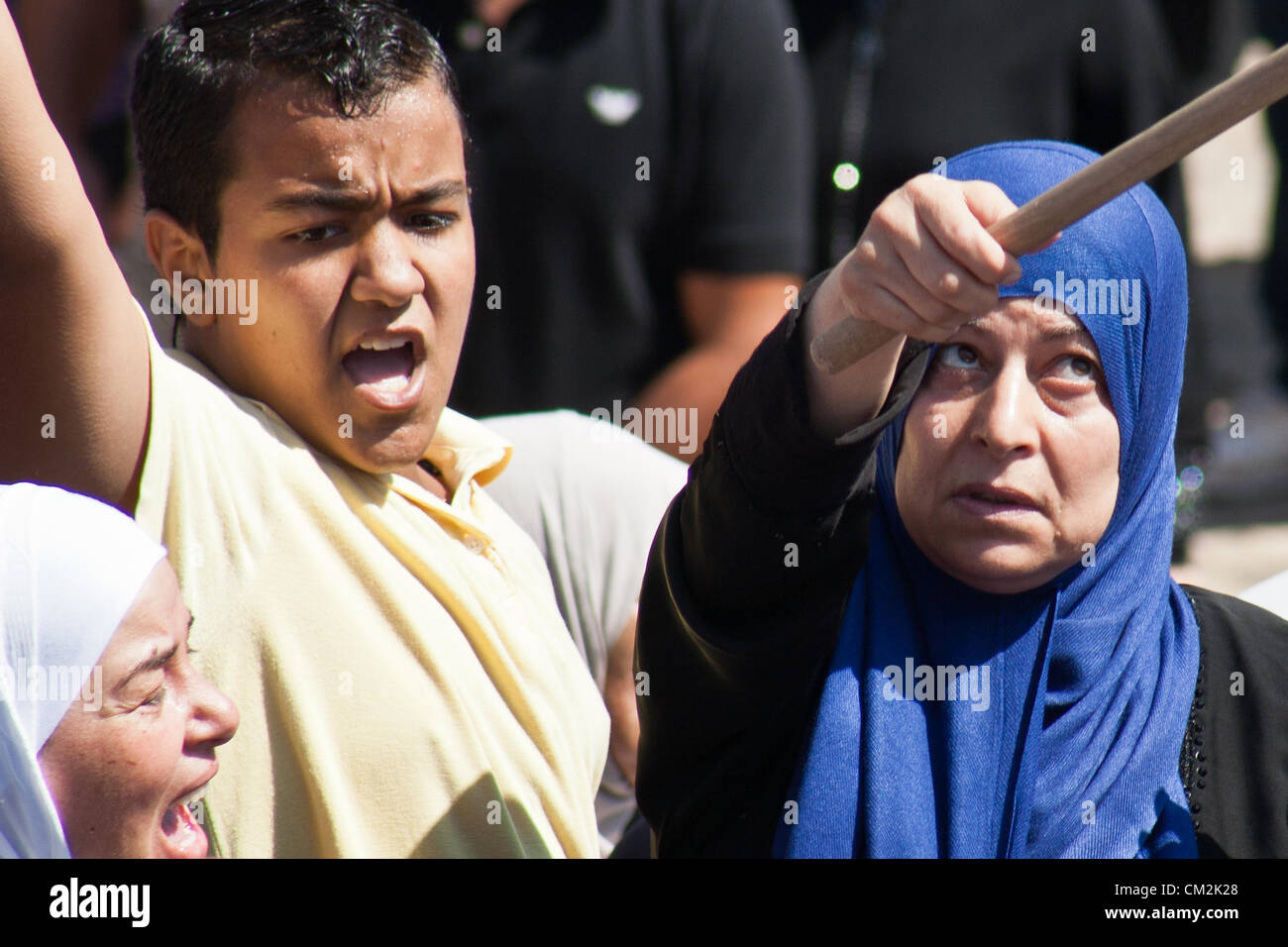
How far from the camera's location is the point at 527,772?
6.29 feet

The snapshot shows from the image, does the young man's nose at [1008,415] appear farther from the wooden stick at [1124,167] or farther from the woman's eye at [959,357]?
the wooden stick at [1124,167]

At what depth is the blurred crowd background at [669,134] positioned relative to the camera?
327 cm

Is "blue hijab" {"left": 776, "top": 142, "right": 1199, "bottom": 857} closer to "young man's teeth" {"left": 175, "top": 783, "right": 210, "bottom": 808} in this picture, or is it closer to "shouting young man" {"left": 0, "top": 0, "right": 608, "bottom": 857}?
"shouting young man" {"left": 0, "top": 0, "right": 608, "bottom": 857}

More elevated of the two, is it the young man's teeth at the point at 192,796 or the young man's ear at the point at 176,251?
the young man's ear at the point at 176,251

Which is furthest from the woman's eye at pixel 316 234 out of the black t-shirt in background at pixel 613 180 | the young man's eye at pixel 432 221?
the black t-shirt in background at pixel 613 180

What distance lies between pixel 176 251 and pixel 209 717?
592 mm

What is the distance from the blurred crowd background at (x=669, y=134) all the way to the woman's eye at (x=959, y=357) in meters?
1.28

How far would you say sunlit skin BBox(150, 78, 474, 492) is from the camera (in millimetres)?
1904

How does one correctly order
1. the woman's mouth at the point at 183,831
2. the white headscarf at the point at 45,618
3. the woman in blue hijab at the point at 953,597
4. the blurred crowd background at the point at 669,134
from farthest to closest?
the blurred crowd background at the point at 669,134, the woman in blue hijab at the point at 953,597, the woman's mouth at the point at 183,831, the white headscarf at the point at 45,618

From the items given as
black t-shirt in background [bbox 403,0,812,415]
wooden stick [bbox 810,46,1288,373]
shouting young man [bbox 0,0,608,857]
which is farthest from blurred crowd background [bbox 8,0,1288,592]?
wooden stick [bbox 810,46,1288,373]

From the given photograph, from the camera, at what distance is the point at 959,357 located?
6.18 ft

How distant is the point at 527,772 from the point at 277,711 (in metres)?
0.29

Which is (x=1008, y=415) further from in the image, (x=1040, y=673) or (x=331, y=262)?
(x=331, y=262)

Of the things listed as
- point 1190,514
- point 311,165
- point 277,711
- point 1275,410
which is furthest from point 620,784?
point 1275,410
